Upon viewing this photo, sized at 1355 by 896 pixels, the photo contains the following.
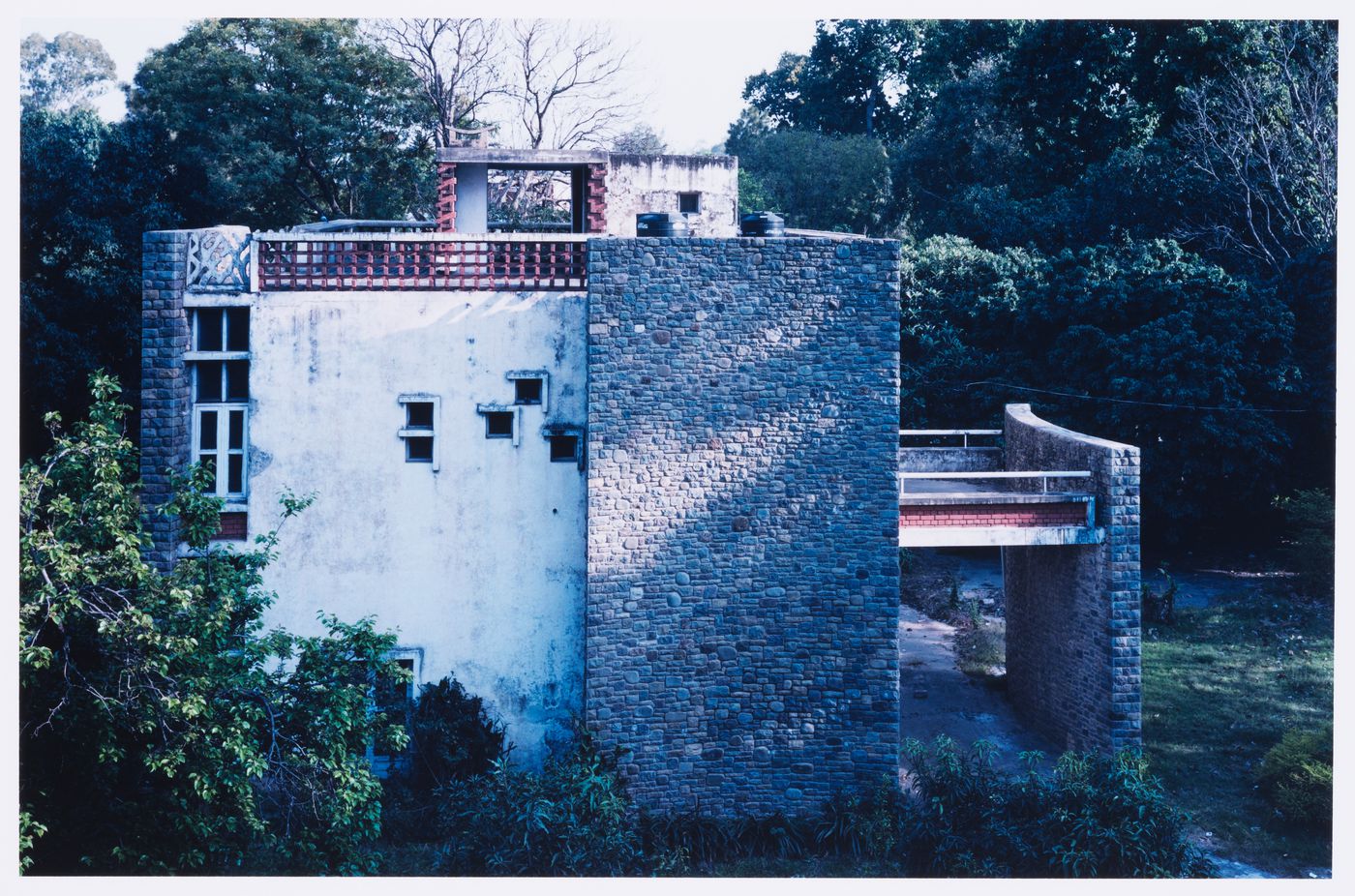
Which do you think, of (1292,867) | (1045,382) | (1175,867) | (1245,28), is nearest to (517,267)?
(1175,867)

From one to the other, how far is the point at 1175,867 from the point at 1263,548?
39.8 feet

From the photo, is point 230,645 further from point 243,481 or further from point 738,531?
point 738,531

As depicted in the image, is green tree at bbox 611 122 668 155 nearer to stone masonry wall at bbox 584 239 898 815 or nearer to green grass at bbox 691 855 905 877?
stone masonry wall at bbox 584 239 898 815

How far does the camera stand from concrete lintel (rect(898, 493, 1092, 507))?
12734 mm

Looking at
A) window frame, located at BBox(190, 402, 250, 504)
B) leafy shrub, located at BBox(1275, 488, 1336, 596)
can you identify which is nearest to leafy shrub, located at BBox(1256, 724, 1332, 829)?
leafy shrub, located at BBox(1275, 488, 1336, 596)

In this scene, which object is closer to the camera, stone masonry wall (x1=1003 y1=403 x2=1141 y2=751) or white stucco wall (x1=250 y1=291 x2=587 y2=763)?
white stucco wall (x1=250 y1=291 x2=587 y2=763)

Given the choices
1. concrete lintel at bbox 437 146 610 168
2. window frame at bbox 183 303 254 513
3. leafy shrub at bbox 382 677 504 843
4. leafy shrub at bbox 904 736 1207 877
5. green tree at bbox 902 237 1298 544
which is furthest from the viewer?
green tree at bbox 902 237 1298 544

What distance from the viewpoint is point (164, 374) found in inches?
462

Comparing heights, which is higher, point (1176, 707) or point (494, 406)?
point (494, 406)

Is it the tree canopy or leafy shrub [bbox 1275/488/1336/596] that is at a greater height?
the tree canopy

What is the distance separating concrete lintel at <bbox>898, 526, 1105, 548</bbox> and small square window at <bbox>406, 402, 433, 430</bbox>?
16.7 feet

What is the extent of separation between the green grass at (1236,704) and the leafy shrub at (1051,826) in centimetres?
138

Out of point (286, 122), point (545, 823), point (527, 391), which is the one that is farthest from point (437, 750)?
point (286, 122)

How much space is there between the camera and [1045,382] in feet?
69.9
